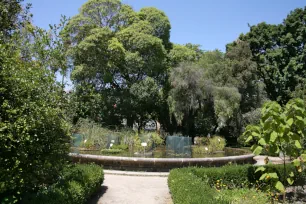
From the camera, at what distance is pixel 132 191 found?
8.54m

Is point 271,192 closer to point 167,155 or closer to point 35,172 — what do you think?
point 35,172

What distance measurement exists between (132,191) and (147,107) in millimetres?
15294

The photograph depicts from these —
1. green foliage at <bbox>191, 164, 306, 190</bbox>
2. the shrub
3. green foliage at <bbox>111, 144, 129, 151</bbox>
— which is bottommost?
the shrub

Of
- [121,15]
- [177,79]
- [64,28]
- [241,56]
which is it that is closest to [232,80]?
[241,56]

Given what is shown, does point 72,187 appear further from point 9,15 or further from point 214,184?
point 214,184

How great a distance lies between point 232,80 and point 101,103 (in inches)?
427

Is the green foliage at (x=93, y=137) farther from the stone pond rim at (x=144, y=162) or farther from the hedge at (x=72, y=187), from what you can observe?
the hedge at (x=72, y=187)

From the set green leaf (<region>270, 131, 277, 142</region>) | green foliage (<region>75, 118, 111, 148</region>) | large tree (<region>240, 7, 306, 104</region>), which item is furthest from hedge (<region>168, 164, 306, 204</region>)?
large tree (<region>240, 7, 306, 104</region>)

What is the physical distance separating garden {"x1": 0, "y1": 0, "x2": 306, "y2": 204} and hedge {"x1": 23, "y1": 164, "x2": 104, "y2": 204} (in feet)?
0.09

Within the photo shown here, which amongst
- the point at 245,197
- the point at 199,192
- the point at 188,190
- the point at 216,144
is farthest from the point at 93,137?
the point at 199,192

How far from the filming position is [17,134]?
14.3ft

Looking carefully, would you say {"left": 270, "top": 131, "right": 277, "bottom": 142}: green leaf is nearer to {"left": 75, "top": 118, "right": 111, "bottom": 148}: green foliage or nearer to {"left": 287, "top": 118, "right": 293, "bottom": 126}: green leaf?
{"left": 287, "top": 118, "right": 293, "bottom": 126}: green leaf

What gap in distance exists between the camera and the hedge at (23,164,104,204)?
16.3ft

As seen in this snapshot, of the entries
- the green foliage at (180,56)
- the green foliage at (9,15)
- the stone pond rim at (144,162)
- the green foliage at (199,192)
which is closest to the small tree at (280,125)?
the green foliage at (199,192)
